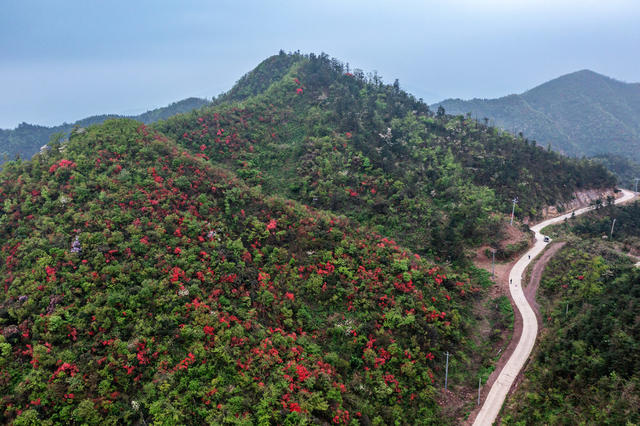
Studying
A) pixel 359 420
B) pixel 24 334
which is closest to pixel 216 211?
pixel 24 334

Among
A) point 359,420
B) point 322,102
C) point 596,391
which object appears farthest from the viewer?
point 322,102

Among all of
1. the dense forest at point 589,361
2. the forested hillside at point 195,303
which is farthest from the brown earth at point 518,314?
the forested hillside at point 195,303

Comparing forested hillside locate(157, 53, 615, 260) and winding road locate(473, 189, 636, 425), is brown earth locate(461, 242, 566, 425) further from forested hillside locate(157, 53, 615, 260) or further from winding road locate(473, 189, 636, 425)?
forested hillside locate(157, 53, 615, 260)

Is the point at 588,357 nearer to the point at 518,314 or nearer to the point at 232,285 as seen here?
the point at 518,314

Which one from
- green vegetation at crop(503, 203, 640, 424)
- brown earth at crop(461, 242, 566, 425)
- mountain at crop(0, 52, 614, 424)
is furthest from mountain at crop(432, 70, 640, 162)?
green vegetation at crop(503, 203, 640, 424)

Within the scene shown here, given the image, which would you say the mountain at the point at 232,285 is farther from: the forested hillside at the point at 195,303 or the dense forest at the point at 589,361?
the dense forest at the point at 589,361

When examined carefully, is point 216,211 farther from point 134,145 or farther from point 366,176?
point 366,176
